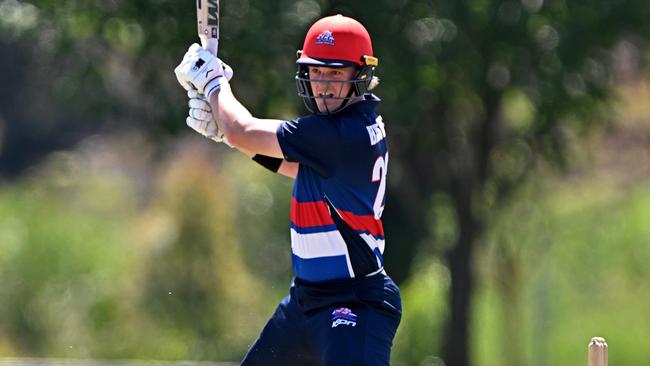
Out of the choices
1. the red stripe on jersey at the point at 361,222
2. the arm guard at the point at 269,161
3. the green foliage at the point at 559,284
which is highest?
the arm guard at the point at 269,161

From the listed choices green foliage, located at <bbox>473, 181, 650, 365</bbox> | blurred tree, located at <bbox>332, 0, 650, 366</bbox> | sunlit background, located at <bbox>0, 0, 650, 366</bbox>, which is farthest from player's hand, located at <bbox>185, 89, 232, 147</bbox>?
green foliage, located at <bbox>473, 181, 650, 365</bbox>

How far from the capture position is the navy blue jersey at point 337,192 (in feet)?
17.2

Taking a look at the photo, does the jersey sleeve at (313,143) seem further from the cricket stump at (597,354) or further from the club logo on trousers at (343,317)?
the cricket stump at (597,354)

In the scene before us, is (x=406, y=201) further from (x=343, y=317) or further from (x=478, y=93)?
(x=343, y=317)

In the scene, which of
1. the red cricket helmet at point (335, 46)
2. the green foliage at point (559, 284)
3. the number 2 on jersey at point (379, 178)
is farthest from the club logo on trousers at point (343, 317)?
the green foliage at point (559, 284)

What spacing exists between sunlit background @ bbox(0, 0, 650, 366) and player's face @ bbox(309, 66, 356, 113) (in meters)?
5.08

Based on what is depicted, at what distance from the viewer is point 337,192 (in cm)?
528

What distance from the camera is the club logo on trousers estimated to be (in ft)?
17.1

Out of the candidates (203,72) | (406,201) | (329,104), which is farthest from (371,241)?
(406,201)

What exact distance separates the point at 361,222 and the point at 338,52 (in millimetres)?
670

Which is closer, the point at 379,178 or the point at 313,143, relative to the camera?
the point at 313,143

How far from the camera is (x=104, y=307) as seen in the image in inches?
554

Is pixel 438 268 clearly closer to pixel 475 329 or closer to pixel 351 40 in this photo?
pixel 475 329

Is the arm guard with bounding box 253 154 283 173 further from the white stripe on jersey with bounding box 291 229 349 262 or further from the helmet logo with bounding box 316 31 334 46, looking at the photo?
the helmet logo with bounding box 316 31 334 46
